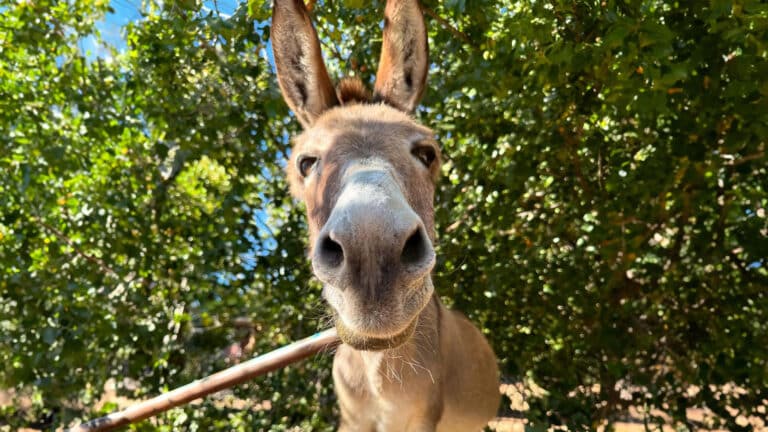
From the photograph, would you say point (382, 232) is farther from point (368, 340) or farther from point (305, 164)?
point (305, 164)

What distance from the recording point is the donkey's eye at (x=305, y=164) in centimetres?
254

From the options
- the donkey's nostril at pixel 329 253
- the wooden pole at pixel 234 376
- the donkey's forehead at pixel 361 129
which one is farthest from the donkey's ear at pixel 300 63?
the donkey's nostril at pixel 329 253

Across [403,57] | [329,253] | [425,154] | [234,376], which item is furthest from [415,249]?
[403,57]

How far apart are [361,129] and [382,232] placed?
0.97 metres

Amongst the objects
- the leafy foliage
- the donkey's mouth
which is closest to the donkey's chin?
the donkey's mouth

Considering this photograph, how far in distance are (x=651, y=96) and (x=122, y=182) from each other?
4.39m

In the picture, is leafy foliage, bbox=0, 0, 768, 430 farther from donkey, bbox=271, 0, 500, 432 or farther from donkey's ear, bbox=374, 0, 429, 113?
donkey, bbox=271, 0, 500, 432

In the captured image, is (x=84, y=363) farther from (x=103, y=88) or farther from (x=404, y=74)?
(x=404, y=74)

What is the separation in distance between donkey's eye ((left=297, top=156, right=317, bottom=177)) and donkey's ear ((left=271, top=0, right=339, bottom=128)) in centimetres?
48

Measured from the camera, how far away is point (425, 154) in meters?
2.61

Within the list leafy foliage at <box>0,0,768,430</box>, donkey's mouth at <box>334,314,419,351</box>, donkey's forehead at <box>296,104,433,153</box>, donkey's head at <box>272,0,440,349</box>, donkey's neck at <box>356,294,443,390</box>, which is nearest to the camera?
donkey's head at <box>272,0,440,349</box>

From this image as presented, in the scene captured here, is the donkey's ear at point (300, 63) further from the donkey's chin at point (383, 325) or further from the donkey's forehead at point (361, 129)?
the donkey's chin at point (383, 325)

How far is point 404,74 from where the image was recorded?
10.1ft

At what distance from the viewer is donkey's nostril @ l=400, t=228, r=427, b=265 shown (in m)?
1.64
